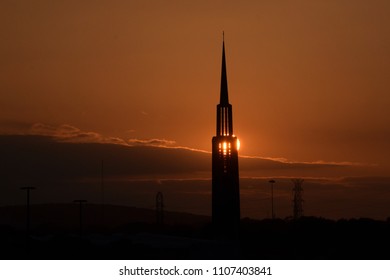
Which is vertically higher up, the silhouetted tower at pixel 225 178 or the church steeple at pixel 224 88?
the church steeple at pixel 224 88

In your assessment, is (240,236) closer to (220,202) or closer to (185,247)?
(220,202)

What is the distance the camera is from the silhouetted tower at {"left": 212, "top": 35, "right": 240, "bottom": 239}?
136875 millimetres

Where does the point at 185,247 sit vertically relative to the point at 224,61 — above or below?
below

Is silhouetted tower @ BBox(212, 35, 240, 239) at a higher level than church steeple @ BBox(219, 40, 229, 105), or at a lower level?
lower

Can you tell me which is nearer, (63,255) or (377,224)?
(63,255)

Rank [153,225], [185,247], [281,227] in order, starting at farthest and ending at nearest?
[153,225]
[281,227]
[185,247]

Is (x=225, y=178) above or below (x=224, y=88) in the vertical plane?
below

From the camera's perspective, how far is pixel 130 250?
349 feet

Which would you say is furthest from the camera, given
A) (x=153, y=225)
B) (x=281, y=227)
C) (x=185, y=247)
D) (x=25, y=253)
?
(x=153, y=225)

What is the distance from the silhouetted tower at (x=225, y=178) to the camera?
137 m

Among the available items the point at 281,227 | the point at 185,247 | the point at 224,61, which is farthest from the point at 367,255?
the point at 281,227

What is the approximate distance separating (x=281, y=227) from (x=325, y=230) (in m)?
24.4

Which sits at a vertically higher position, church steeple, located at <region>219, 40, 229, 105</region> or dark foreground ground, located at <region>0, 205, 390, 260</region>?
church steeple, located at <region>219, 40, 229, 105</region>

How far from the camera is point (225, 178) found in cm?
13700
